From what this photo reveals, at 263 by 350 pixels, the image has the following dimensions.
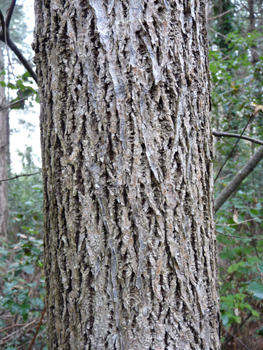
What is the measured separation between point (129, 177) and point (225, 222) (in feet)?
8.74

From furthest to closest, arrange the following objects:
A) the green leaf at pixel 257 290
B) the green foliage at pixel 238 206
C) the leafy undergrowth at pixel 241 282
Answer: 1. the leafy undergrowth at pixel 241 282
2. the green foliage at pixel 238 206
3. the green leaf at pixel 257 290

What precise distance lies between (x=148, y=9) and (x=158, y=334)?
109 centimetres

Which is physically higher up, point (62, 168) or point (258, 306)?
point (62, 168)

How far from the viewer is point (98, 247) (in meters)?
0.90

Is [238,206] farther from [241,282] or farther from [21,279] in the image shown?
[21,279]

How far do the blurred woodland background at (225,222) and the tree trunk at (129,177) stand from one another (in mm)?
621

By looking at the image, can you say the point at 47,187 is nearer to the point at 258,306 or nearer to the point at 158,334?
the point at 158,334

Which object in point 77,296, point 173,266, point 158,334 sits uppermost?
point 173,266

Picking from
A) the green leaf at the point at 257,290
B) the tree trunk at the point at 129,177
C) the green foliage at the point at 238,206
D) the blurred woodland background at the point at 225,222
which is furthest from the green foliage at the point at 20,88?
the green leaf at the point at 257,290

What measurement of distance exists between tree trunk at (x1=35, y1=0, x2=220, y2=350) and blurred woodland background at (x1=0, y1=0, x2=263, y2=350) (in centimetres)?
62

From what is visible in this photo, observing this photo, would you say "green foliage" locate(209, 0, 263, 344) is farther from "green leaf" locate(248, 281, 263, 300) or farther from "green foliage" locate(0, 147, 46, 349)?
"green foliage" locate(0, 147, 46, 349)

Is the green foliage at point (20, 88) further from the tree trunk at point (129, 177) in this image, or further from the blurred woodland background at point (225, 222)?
the tree trunk at point (129, 177)

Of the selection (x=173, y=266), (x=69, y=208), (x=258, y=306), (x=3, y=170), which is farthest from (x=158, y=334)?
(x=3, y=170)

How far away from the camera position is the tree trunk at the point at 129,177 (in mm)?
886
